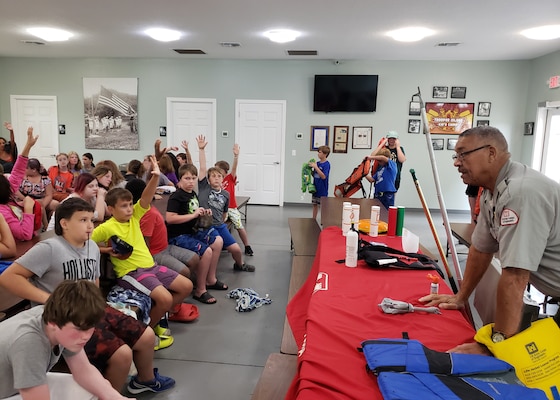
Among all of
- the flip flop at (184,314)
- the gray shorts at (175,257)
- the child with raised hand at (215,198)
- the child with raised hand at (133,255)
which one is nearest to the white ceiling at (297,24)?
the child with raised hand at (215,198)

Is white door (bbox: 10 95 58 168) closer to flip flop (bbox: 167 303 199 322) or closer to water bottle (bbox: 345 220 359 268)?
flip flop (bbox: 167 303 199 322)

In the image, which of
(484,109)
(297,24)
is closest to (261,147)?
(297,24)

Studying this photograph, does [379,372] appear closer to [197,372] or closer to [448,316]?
[448,316]

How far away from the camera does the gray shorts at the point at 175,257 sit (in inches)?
130

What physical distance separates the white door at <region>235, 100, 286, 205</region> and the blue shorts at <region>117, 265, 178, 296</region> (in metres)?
5.95

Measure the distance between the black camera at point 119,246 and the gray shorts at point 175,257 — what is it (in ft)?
2.15

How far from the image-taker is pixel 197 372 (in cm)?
257

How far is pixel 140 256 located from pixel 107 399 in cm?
138

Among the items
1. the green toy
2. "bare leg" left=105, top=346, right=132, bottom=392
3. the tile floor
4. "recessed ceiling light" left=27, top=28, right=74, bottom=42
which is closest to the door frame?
"recessed ceiling light" left=27, top=28, right=74, bottom=42

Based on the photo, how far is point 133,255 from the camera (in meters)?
2.79

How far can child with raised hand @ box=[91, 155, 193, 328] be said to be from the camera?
2.67 metres

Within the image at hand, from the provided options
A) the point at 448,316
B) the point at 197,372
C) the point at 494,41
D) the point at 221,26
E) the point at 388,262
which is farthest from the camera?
the point at 494,41

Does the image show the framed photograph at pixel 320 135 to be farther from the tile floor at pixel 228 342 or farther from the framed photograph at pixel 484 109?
the tile floor at pixel 228 342

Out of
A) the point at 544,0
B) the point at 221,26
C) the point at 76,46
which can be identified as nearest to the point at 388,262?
the point at 544,0
